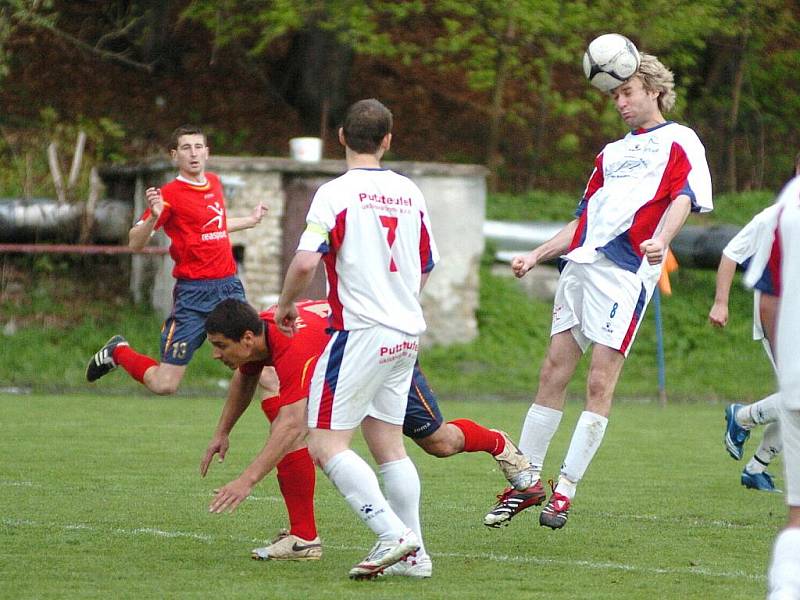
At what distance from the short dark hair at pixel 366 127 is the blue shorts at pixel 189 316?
4.82 m

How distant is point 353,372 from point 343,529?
5.53 feet

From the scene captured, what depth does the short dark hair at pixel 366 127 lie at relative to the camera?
620 cm

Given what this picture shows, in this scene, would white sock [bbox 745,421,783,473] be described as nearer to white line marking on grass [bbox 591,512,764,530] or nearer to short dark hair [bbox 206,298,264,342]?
white line marking on grass [bbox 591,512,764,530]

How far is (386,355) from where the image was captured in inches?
242

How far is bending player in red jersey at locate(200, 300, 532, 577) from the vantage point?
625 centimetres

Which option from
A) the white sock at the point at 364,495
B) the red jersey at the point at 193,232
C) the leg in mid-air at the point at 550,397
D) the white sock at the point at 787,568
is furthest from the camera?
the red jersey at the point at 193,232

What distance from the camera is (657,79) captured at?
761 cm

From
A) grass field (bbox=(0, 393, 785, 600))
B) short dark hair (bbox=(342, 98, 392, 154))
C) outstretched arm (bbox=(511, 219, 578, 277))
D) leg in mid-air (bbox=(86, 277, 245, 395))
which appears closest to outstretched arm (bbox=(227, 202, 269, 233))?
leg in mid-air (bbox=(86, 277, 245, 395))

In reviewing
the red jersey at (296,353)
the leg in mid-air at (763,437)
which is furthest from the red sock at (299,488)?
the leg in mid-air at (763,437)

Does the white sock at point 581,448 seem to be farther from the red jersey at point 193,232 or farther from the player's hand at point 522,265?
the red jersey at point 193,232

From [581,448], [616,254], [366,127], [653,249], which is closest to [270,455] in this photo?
[366,127]

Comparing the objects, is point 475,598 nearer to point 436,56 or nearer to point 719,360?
point 719,360

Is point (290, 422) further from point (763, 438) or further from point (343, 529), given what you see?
point (763, 438)

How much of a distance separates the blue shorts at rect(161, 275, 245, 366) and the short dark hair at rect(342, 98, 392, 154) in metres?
4.82
